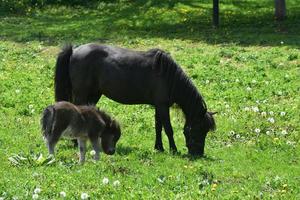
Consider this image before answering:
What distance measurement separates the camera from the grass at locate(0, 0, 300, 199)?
372 inches

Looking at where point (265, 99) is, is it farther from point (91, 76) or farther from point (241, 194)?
point (241, 194)

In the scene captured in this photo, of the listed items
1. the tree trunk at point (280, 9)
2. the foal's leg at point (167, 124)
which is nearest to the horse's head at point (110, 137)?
the foal's leg at point (167, 124)

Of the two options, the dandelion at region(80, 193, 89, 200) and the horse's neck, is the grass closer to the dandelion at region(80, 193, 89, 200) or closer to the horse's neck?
the dandelion at region(80, 193, 89, 200)

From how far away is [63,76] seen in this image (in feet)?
46.0

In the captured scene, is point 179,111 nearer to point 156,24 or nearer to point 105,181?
point 105,181

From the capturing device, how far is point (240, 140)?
14.2 m

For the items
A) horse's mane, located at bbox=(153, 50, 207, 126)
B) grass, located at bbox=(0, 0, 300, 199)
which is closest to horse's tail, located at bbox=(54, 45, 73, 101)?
grass, located at bbox=(0, 0, 300, 199)

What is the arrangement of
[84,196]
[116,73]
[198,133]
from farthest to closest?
1. [116,73]
2. [198,133]
3. [84,196]

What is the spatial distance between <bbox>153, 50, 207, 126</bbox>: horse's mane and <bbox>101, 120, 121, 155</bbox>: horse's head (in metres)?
1.75

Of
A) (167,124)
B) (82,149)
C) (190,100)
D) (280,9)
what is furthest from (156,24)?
(82,149)

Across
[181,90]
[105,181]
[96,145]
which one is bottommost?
[96,145]

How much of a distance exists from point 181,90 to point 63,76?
10.3ft

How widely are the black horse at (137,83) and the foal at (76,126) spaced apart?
1.85m

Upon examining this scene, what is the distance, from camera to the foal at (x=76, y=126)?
11.2 meters
